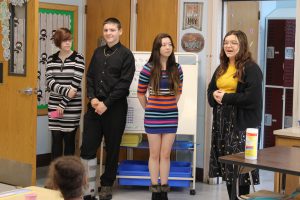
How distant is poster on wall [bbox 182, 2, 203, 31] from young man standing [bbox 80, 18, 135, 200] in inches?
42.6

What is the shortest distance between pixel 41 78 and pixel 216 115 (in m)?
2.57

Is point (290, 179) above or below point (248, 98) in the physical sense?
below

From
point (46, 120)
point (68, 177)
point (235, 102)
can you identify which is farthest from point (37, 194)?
point (46, 120)

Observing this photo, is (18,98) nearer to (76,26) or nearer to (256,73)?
(76,26)

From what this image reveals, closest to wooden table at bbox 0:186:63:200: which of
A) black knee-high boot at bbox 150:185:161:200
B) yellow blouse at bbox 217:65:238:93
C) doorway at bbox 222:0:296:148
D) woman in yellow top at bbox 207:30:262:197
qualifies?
woman in yellow top at bbox 207:30:262:197

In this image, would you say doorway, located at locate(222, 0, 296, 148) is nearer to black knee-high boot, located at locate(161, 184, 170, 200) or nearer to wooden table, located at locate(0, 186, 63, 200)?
black knee-high boot, located at locate(161, 184, 170, 200)

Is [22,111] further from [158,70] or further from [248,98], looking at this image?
[248,98]

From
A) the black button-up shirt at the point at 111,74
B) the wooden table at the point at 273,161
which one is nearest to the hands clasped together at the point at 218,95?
the wooden table at the point at 273,161

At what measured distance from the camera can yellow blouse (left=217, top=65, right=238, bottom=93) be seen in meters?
3.96

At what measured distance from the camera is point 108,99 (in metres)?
4.50

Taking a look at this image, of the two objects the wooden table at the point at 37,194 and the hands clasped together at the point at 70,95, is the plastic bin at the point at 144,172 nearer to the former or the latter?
the hands clasped together at the point at 70,95

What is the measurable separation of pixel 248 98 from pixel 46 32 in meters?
2.89

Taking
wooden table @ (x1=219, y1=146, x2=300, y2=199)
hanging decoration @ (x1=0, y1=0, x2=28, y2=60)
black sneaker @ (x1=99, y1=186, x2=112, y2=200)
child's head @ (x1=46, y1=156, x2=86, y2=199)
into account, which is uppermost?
hanging decoration @ (x1=0, y1=0, x2=28, y2=60)

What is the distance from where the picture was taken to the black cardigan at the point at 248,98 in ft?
12.7
